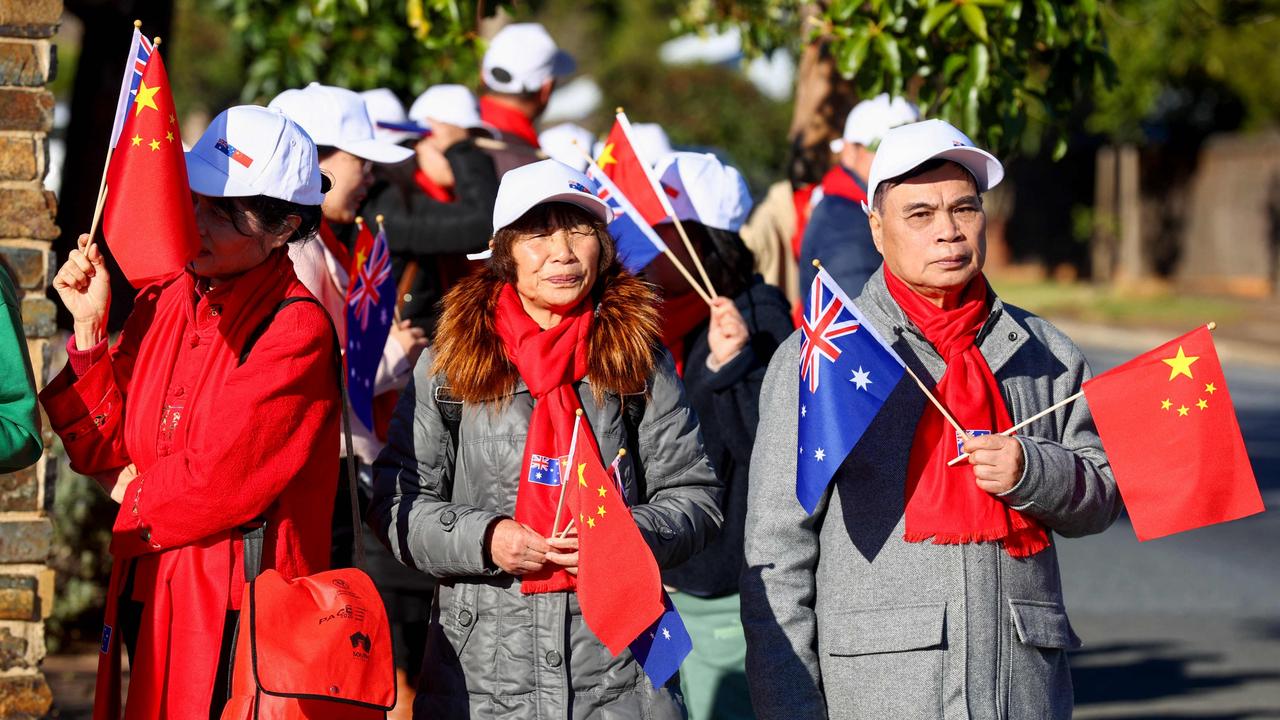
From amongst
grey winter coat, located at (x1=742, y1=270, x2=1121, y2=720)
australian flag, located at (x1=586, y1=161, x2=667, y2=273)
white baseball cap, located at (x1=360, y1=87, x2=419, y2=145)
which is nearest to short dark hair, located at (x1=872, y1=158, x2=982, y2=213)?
grey winter coat, located at (x1=742, y1=270, x2=1121, y2=720)

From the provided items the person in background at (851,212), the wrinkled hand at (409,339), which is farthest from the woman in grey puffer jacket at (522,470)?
the person in background at (851,212)

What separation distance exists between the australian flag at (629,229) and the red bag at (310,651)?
1.65 metres

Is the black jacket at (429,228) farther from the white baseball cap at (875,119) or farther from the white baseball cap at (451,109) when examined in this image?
the white baseball cap at (875,119)

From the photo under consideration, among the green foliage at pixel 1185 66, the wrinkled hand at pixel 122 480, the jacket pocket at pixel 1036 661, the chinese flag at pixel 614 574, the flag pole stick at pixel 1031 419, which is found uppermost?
the green foliage at pixel 1185 66

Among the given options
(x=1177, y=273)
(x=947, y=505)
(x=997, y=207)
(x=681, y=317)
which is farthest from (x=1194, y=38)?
(x=947, y=505)

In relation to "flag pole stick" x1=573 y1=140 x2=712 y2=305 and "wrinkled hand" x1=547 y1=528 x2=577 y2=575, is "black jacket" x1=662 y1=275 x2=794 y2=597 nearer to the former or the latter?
"flag pole stick" x1=573 y1=140 x2=712 y2=305

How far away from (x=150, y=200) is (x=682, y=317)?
2.24m

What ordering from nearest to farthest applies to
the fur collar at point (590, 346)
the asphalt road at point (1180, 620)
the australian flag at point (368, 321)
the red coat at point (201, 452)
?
the red coat at point (201, 452) < the fur collar at point (590, 346) < the australian flag at point (368, 321) < the asphalt road at point (1180, 620)

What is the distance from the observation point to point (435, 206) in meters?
6.00

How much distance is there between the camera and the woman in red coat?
3430 mm

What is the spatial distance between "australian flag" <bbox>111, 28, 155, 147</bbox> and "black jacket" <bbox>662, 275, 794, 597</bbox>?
6.51 feet

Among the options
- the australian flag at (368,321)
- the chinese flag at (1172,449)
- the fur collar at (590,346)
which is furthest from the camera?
the australian flag at (368,321)

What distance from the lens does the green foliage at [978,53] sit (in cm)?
615

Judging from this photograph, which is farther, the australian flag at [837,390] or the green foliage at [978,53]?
the green foliage at [978,53]
